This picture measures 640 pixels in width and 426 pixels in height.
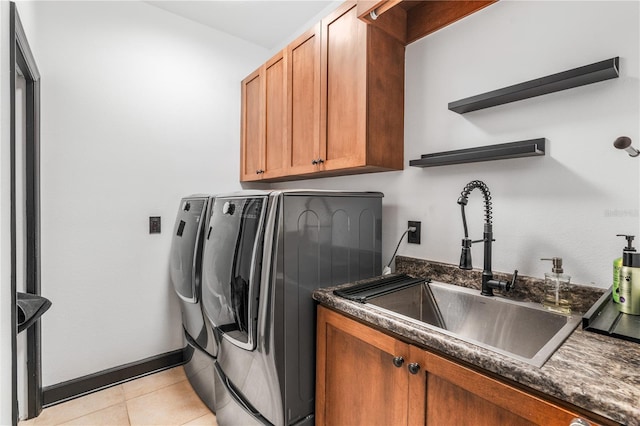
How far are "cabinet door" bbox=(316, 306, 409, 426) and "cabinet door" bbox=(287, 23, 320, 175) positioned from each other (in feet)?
3.17

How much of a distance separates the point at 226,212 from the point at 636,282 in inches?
62.9

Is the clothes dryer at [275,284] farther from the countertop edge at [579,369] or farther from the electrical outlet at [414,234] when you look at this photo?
the countertop edge at [579,369]

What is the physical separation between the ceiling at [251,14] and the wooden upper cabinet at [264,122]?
358mm

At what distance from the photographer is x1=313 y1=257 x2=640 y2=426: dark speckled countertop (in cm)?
61

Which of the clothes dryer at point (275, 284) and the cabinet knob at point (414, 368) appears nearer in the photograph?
the cabinet knob at point (414, 368)

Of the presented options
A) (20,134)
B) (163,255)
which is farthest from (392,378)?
(20,134)

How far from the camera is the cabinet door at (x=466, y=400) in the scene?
707mm

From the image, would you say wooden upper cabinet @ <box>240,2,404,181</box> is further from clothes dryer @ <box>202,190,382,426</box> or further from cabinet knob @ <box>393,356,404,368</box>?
cabinet knob @ <box>393,356,404,368</box>

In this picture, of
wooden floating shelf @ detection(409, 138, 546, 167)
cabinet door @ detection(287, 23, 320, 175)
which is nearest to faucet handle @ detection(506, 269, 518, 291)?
wooden floating shelf @ detection(409, 138, 546, 167)

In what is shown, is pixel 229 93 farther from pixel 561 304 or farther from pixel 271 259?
pixel 561 304

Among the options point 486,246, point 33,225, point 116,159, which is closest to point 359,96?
point 486,246

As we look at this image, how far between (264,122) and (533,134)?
168 centimetres

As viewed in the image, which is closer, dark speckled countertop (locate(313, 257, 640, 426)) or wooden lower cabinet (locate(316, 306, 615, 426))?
dark speckled countertop (locate(313, 257, 640, 426))

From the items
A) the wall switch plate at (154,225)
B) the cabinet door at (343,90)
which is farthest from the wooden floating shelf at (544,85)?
the wall switch plate at (154,225)
